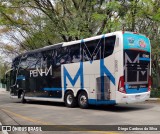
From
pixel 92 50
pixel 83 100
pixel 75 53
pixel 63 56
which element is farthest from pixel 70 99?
pixel 92 50

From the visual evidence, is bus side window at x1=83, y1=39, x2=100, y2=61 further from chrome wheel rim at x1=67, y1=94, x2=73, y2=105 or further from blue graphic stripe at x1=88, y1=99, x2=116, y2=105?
chrome wheel rim at x1=67, y1=94, x2=73, y2=105

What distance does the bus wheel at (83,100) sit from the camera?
17.3 m

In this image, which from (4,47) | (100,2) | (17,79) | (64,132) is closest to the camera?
(64,132)

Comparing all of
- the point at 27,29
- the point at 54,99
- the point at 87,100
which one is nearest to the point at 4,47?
the point at 27,29

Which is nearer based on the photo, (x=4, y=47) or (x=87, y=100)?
(x=87, y=100)

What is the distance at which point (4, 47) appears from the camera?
50438 millimetres

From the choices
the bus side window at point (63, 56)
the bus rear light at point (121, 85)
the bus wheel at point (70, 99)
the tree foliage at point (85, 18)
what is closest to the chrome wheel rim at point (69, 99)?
the bus wheel at point (70, 99)

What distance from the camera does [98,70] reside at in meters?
16.3

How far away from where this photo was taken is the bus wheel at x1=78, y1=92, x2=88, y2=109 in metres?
17.3

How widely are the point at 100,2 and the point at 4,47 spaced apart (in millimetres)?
27328

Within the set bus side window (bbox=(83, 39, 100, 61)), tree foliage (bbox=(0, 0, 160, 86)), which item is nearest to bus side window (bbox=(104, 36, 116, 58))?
bus side window (bbox=(83, 39, 100, 61))

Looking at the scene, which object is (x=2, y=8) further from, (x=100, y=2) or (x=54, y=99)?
(x=54, y=99)

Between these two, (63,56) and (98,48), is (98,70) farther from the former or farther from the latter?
(63,56)

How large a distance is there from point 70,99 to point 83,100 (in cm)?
132
